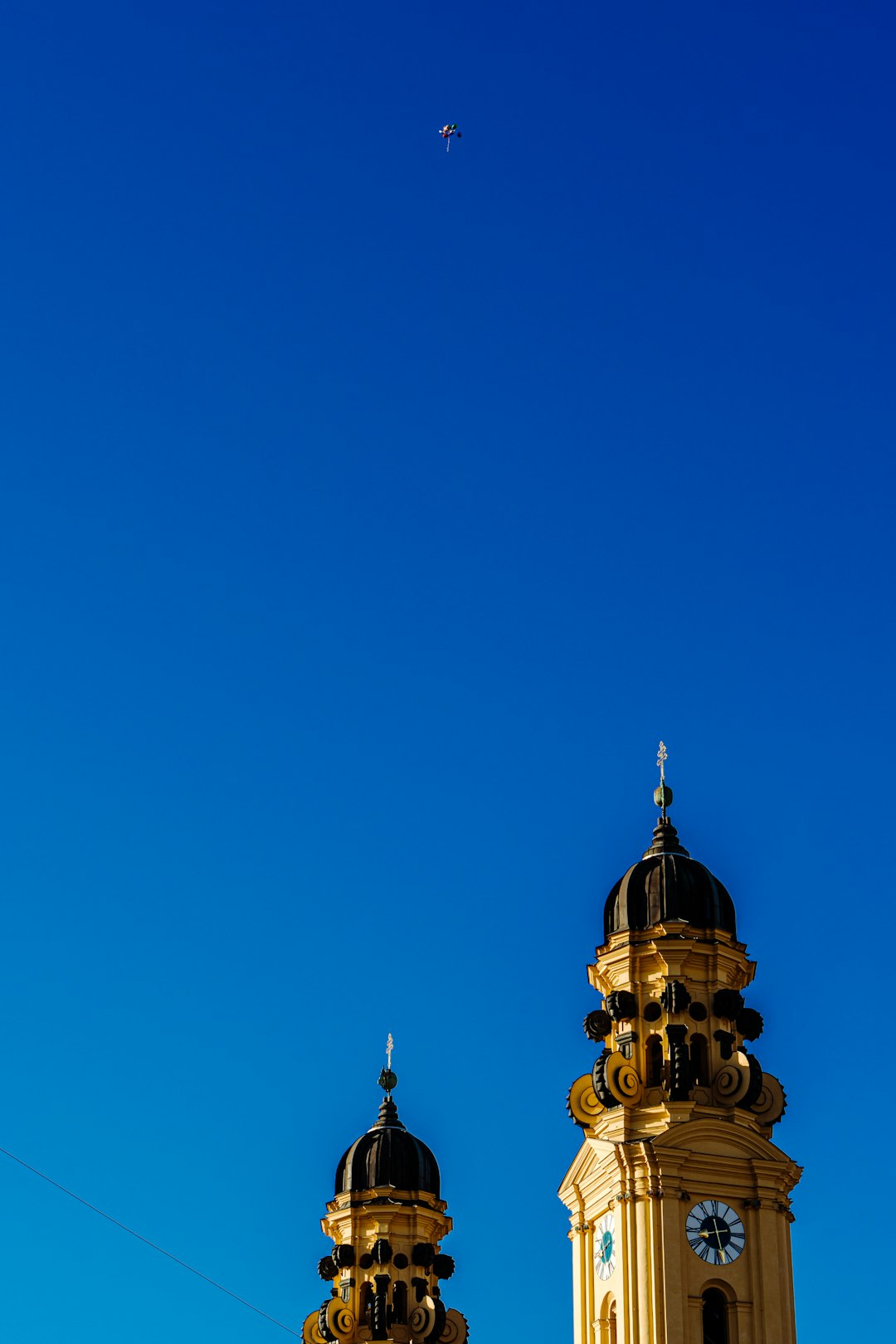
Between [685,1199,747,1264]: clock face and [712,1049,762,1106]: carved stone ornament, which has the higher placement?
[712,1049,762,1106]: carved stone ornament

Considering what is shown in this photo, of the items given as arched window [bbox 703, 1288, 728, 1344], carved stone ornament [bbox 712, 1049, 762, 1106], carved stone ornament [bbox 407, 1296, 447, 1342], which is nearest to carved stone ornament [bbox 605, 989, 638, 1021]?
carved stone ornament [bbox 712, 1049, 762, 1106]

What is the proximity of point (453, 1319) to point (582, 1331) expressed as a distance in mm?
22829

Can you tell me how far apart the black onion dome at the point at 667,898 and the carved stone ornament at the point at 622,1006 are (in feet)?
8.21

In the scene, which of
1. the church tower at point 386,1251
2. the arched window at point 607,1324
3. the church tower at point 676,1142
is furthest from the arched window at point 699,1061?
the church tower at point 386,1251

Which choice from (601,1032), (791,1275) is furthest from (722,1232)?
(601,1032)

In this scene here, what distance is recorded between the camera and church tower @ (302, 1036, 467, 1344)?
85.2 m

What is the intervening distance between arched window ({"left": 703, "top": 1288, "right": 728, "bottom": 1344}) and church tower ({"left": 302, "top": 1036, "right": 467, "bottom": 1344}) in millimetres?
24613

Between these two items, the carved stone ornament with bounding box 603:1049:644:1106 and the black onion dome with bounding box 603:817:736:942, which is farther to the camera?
the black onion dome with bounding box 603:817:736:942

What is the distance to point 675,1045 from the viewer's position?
66.5m

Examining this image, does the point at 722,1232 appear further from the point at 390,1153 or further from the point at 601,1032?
the point at 390,1153

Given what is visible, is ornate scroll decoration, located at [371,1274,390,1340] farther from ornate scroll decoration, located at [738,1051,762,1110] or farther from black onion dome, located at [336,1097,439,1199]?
ornate scroll decoration, located at [738,1051,762,1110]

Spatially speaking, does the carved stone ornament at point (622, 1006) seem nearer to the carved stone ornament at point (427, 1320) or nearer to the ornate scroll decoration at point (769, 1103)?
the ornate scroll decoration at point (769, 1103)

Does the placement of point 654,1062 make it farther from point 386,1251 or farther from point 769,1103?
point 386,1251

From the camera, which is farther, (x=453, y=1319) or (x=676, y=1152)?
(x=453, y=1319)
